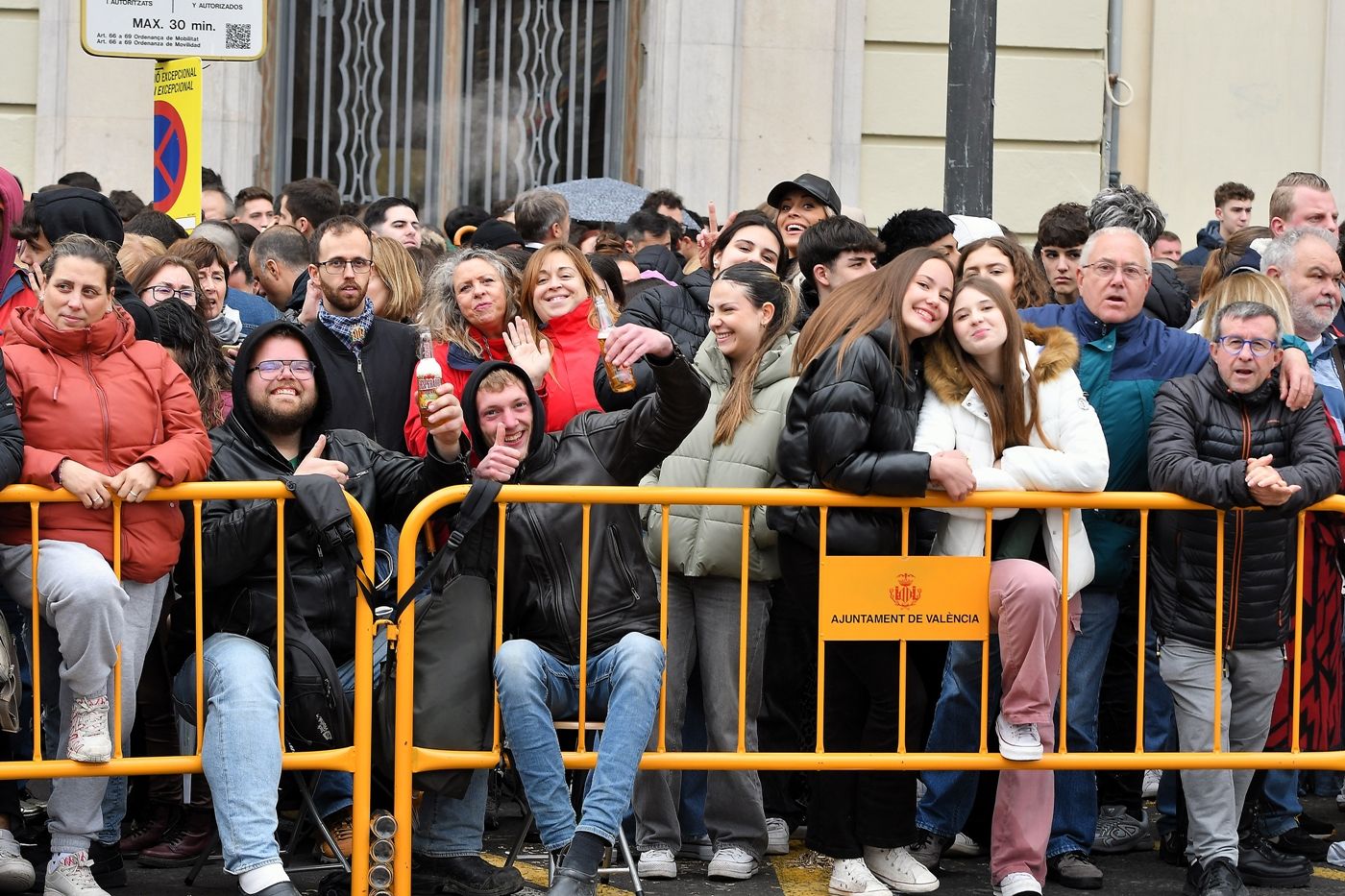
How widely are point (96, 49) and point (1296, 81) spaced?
8.09m

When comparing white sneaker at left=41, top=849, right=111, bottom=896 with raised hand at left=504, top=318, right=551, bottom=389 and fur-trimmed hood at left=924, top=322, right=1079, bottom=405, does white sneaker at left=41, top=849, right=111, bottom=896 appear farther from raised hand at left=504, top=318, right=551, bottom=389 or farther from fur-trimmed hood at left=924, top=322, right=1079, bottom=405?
fur-trimmed hood at left=924, top=322, right=1079, bottom=405

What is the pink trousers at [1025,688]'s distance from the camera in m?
6.05

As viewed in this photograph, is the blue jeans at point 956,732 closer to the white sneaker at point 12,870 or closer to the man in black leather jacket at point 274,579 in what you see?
the man in black leather jacket at point 274,579

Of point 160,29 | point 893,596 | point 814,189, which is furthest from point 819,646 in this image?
point 160,29

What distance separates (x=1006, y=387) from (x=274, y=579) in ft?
8.12

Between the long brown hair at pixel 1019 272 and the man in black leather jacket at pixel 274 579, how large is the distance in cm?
237

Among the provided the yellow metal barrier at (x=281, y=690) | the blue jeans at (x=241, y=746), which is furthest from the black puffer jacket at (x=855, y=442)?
the blue jeans at (x=241, y=746)

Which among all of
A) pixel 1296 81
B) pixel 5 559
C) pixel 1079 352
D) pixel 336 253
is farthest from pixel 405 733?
pixel 1296 81

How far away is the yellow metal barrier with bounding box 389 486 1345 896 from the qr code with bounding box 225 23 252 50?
181 inches

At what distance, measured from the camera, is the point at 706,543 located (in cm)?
630

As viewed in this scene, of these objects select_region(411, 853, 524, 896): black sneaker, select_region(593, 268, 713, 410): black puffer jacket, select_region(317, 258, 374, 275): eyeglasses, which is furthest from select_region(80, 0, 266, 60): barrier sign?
select_region(411, 853, 524, 896): black sneaker

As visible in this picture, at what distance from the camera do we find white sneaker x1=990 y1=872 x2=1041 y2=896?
6098mm

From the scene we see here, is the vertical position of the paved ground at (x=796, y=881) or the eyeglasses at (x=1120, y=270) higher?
the eyeglasses at (x=1120, y=270)

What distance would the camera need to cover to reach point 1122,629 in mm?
7012
